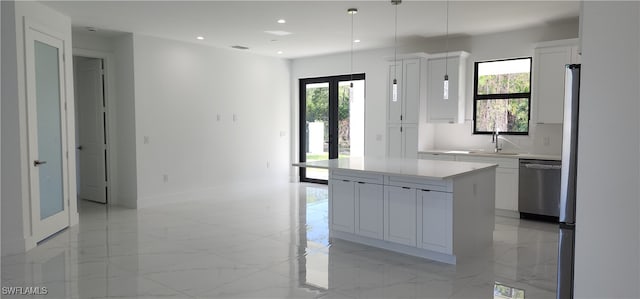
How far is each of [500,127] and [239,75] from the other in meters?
4.57

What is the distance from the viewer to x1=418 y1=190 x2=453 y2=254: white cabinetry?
3.87m

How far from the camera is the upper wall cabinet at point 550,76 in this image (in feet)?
18.0

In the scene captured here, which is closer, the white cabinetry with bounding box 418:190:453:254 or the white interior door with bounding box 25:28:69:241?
the white cabinetry with bounding box 418:190:453:254

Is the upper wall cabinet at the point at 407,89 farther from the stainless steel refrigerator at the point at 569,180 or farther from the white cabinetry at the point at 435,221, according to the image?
the stainless steel refrigerator at the point at 569,180

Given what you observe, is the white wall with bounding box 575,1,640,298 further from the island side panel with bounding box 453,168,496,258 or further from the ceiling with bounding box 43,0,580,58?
the ceiling with bounding box 43,0,580,58

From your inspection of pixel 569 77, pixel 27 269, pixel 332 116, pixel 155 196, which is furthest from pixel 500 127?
pixel 27 269

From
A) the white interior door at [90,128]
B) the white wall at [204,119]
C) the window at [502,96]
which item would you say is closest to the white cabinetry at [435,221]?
the window at [502,96]

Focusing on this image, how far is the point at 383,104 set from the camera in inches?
303

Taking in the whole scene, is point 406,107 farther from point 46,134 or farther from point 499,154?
point 46,134

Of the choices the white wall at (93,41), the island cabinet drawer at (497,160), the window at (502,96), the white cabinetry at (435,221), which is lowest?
the white cabinetry at (435,221)

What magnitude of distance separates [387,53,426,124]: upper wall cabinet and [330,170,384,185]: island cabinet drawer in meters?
2.51

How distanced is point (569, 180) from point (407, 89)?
468 cm

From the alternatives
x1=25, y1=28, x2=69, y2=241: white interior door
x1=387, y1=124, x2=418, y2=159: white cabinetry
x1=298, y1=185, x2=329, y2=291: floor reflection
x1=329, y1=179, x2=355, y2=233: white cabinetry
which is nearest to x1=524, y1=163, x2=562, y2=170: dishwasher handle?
x1=387, y1=124, x2=418, y2=159: white cabinetry

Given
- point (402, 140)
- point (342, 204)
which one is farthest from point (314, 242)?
point (402, 140)
